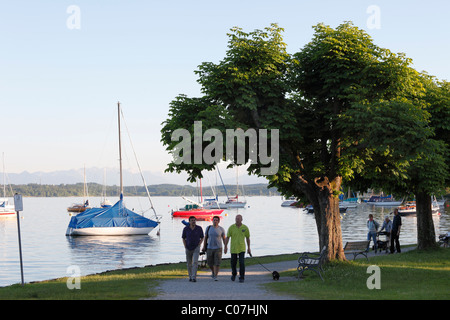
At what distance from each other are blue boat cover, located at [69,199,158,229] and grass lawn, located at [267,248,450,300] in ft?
150

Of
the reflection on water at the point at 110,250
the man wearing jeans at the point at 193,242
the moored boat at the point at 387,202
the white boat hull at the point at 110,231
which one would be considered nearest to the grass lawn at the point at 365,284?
the man wearing jeans at the point at 193,242

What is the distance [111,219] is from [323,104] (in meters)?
46.7

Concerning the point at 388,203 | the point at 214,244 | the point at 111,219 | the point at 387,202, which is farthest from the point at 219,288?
the point at 387,202

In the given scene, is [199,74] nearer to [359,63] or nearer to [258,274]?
[359,63]

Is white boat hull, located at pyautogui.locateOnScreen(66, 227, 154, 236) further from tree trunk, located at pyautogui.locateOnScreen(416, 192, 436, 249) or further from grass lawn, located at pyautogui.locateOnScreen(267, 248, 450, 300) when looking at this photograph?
grass lawn, located at pyautogui.locateOnScreen(267, 248, 450, 300)

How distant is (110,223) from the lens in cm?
6319

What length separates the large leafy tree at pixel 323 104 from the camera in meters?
17.9

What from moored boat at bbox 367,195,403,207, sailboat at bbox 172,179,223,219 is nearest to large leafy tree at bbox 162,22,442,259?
sailboat at bbox 172,179,223,219

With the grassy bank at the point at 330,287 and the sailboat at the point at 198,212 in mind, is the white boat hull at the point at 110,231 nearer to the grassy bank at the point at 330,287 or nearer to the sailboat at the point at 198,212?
the sailboat at the point at 198,212

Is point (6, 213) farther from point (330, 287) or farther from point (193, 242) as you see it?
point (330, 287)

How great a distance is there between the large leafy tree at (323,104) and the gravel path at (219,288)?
364cm

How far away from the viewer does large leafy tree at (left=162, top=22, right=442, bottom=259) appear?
17938 mm
